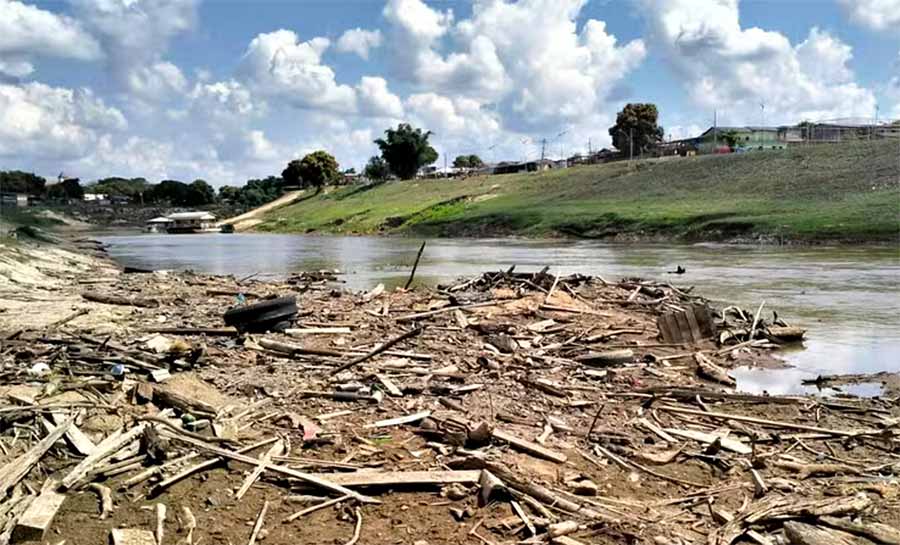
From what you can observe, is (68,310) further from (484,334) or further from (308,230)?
(308,230)

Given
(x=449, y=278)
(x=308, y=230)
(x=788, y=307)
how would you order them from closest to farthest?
(x=788, y=307)
(x=449, y=278)
(x=308, y=230)

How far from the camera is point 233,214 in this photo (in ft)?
501

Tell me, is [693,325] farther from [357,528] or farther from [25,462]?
[25,462]

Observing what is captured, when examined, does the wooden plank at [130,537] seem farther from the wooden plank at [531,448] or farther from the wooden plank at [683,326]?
the wooden plank at [683,326]

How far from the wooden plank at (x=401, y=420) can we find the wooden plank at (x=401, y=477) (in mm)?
1476

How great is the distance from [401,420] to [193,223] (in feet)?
432

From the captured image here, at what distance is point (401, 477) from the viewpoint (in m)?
6.63

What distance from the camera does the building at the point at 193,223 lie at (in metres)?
127

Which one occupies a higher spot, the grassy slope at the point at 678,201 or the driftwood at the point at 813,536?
the grassy slope at the point at 678,201

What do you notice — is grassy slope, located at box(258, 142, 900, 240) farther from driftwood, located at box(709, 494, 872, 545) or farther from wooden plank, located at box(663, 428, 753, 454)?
driftwood, located at box(709, 494, 872, 545)

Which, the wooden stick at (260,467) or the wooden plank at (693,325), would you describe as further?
the wooden plank at (693,325)

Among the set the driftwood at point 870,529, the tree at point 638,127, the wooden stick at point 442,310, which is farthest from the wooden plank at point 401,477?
the tree at point 638,127

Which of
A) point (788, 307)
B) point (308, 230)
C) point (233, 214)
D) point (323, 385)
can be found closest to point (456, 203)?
point (308, 230)

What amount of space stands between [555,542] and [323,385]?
16.5ft
